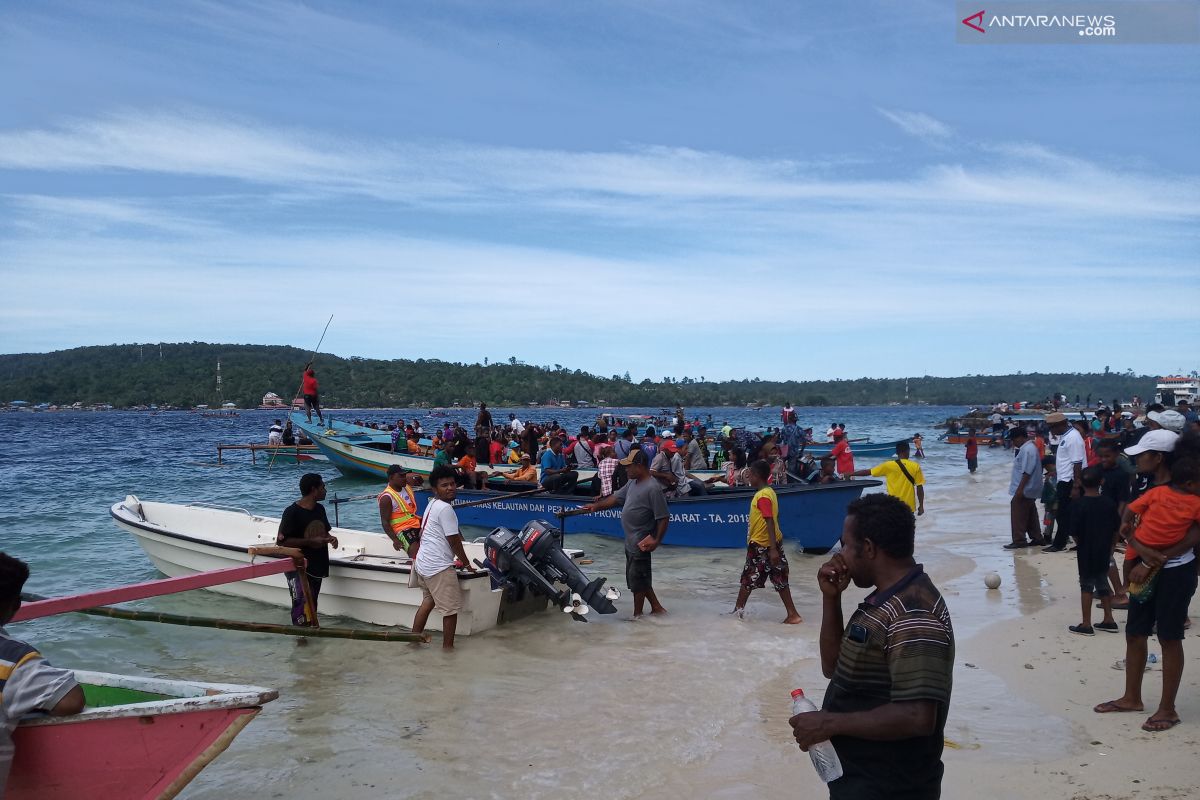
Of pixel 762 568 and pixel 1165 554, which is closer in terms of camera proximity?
pixel 1165 554

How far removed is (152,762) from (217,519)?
9.29m

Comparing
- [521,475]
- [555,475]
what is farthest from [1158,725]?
[521,475]

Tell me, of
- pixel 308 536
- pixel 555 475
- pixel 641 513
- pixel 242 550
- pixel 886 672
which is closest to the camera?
pixel 886 672

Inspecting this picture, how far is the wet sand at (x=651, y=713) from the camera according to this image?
17.9 ft

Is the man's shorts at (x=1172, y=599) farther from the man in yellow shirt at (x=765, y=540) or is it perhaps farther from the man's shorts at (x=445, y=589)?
the man's shorts at (x=445, y=589)

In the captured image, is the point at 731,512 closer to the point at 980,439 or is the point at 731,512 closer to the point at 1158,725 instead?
the point at 1158,725

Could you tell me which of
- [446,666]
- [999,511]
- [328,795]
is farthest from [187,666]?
[999,511]

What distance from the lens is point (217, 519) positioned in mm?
12945

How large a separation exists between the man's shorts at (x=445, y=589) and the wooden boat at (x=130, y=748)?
3.95 m

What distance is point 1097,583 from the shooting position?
787 cm

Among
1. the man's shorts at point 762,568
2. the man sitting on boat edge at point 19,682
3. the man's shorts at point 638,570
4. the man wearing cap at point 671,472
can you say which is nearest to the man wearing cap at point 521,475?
the man wearing cap at point 671,472

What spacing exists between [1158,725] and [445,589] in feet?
18.7

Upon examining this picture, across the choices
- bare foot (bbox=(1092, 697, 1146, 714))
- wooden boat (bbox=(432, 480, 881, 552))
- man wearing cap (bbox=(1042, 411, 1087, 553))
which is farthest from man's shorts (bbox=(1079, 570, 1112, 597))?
wooden boat (bbox=(432, 480, 881, 552))

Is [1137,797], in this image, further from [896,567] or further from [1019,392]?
[1019,392]
